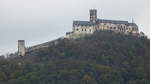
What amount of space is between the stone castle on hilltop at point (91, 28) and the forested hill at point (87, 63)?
1761 millimetres

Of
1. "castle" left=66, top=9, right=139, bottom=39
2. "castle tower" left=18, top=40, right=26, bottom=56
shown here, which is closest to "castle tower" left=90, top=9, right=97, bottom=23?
"castle" left=66, top=9, right=139, bottom=39

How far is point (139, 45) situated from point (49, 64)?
64.3 feet

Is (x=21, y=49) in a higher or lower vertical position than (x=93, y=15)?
lower

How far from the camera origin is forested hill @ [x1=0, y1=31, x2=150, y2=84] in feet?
421

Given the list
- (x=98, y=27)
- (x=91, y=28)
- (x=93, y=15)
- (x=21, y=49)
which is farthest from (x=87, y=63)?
(x=93, y=15)

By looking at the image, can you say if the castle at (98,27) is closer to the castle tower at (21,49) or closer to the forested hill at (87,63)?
the forested hill at (87,63)

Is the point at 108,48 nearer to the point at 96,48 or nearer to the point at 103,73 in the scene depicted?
the point at 96,48

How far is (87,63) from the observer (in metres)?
134

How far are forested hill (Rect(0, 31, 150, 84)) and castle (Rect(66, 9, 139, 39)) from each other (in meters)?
1.83

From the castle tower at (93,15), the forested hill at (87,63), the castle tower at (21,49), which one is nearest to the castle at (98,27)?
the castle tower at (93,15)

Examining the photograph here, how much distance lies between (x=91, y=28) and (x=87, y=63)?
13.4 m

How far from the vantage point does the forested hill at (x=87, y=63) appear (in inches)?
5049

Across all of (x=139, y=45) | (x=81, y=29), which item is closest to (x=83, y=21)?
(x=81, y=29)

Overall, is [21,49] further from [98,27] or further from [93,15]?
[93,15]
